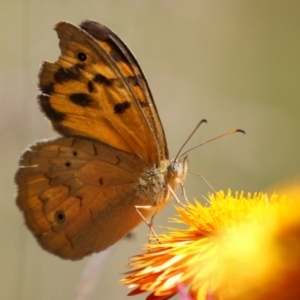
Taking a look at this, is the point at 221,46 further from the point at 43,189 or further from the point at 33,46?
the point at 43,189

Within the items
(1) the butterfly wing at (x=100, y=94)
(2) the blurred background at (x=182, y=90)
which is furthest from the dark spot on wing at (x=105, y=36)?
(2) the blurred background at (x=182, y=90)

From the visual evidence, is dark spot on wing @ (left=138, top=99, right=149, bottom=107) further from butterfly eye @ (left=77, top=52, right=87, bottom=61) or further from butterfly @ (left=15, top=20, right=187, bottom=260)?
butterfly eye @ (left=77, top=52, right=87, bottom=61)

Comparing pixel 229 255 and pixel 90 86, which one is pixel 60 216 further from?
pixel 229 255

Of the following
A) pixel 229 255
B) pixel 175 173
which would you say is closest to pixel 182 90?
pixel 175 173

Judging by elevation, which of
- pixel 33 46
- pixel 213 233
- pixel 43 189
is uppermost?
pixel 33 46

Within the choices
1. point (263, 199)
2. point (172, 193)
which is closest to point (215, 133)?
point (172, 193)

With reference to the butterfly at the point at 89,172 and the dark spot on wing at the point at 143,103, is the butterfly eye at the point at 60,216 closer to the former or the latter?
the butterfly at the point at 89,172
